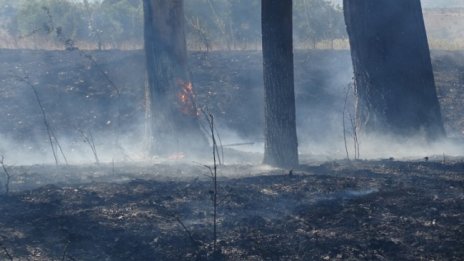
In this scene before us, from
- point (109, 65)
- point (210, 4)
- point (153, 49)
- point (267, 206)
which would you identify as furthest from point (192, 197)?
point (210, 4)

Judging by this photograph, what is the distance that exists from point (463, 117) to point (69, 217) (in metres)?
12.1

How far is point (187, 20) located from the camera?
25.8 m

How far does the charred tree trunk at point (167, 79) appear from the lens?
13.4m

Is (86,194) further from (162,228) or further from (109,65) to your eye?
(109,65)

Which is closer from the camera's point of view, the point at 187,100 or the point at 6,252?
the point at 6,252

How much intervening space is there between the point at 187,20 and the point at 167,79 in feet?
41.7

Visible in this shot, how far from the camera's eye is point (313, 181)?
8.48 meters

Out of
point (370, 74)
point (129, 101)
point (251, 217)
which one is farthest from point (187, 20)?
point (251, 217)

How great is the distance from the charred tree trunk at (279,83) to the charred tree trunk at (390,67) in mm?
2684

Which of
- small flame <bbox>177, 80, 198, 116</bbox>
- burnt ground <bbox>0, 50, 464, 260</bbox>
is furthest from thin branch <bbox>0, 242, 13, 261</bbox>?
small flame <bbox>177, 80, 198, 116</bbox>

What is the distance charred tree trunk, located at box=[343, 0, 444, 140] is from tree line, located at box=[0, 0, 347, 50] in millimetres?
12226

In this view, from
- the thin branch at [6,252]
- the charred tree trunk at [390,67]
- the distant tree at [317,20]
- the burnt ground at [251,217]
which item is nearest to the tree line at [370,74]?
Answer: the charred tree trunk at [390,67]

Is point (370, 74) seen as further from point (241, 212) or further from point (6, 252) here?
point (6, 252)

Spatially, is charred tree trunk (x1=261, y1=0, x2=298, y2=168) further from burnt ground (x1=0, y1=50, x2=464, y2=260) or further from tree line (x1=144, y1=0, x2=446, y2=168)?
tree line (x1=144, y1=0, x2=446, y2=168)
